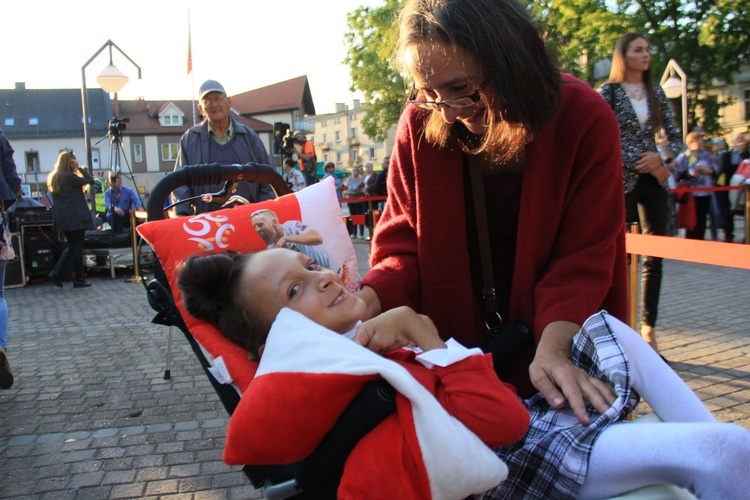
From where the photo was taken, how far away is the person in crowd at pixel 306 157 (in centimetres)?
1066

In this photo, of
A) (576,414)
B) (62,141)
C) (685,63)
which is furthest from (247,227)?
(62,141)

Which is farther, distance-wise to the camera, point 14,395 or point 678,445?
point 14,395

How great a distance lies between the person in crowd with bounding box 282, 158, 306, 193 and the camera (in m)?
9.44

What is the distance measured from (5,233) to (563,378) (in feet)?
13.7

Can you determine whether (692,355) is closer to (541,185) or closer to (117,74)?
(541,185)

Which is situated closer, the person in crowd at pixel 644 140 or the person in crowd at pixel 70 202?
the person in crowd at pixel 644 140

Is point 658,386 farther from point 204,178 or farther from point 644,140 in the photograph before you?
point 644,140

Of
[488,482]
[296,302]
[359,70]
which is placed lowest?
[488,482]

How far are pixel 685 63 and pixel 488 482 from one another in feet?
99.6

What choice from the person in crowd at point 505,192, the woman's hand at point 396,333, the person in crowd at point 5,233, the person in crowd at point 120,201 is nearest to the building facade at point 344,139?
the person in crowd at point 120,201

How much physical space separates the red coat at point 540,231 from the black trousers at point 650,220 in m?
2.69

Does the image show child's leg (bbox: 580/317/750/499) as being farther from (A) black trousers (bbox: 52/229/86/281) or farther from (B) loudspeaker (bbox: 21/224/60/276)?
(B) loudspeaker (bbox: 21/224/60/276)

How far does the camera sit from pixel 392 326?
65.9 inches

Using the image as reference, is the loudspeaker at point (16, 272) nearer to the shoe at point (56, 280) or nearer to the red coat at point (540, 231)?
the shoe at point (56, 280)
